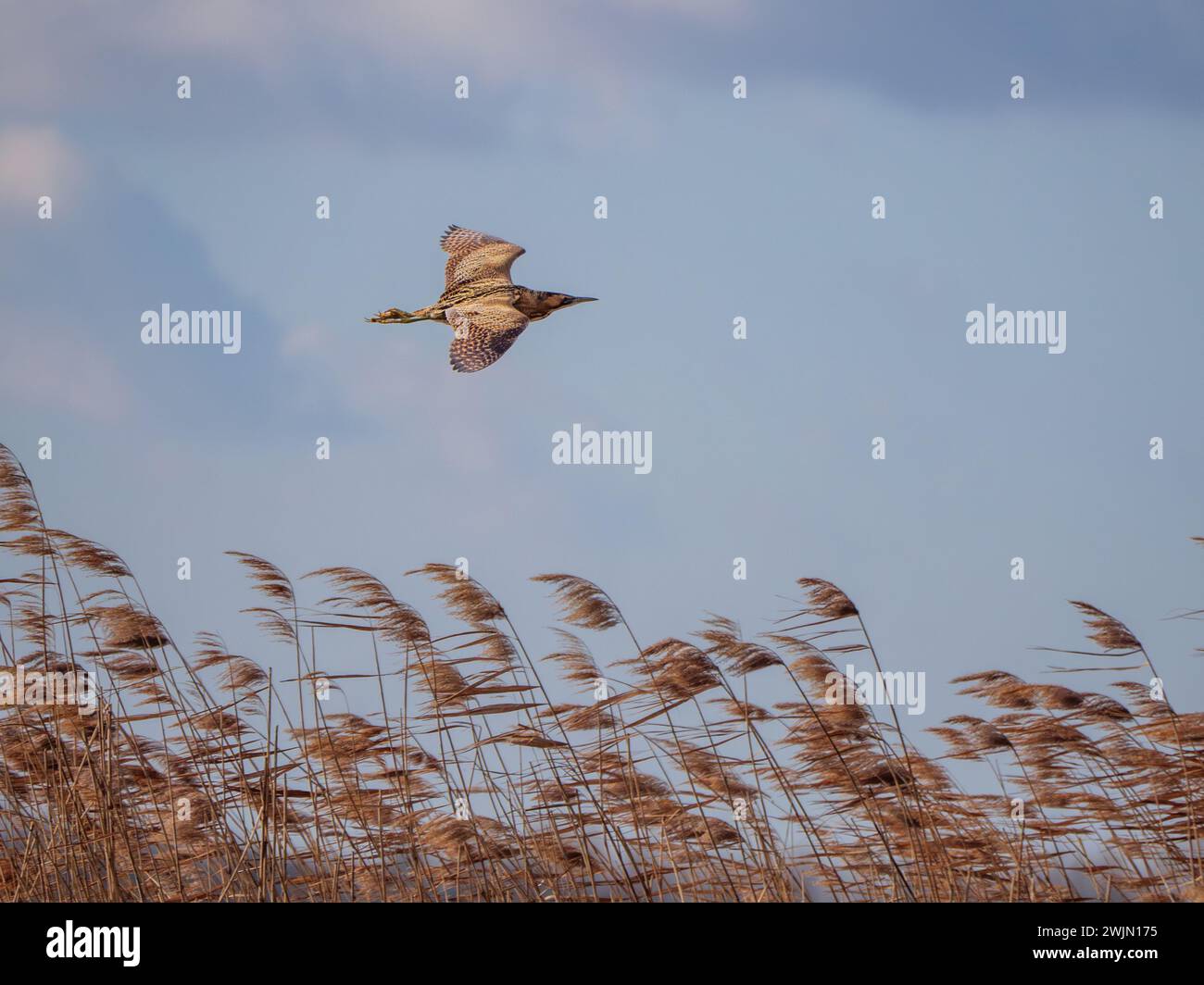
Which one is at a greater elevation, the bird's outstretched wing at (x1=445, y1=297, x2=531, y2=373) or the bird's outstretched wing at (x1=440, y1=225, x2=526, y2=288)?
the bird's outstretched wing at (x1=440, y1=225, x2=526, y2=288)

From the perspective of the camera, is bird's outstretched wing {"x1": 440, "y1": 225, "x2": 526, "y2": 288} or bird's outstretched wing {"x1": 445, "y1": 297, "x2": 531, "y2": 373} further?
bird's outstretched wing {"x1": 440, "y1": 225, "x2": 526, "y2": 288}

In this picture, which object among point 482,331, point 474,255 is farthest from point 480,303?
point 474,255

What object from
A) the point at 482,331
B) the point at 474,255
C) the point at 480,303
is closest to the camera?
the point at 482,331

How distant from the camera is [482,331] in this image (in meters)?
9.10

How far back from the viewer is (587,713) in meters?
4.61

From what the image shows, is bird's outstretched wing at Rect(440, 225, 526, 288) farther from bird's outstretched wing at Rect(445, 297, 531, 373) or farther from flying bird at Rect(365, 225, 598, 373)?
bird's outstretched wing at Rect(445, 297, 531, 373)

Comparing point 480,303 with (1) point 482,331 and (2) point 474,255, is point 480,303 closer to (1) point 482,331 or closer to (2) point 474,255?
(1) point 482,331

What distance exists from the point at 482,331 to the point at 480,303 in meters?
0.85

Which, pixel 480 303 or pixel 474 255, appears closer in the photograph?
pixel 480 303

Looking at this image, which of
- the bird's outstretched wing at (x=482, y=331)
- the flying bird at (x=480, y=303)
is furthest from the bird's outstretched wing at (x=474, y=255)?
the bird's outstretched wing at (x=482, y=331)

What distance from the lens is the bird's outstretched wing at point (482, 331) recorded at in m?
8.64

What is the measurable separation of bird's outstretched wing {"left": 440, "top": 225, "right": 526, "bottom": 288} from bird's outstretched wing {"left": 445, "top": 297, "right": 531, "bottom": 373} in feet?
2.49

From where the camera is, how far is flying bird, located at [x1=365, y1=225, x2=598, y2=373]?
884cm

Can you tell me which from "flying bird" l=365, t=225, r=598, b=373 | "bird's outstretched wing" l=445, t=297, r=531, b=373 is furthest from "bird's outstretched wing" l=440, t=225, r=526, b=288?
"bird's outstretched wing" l=445, t=297, r=531, b=373
